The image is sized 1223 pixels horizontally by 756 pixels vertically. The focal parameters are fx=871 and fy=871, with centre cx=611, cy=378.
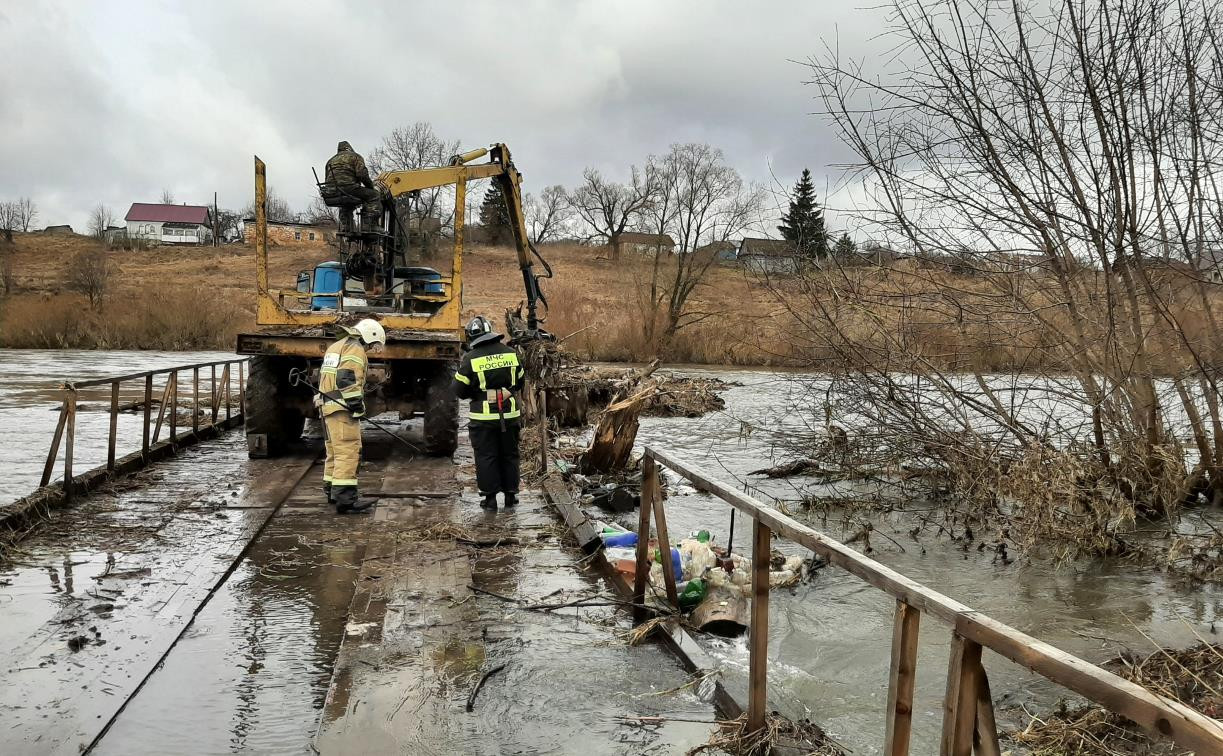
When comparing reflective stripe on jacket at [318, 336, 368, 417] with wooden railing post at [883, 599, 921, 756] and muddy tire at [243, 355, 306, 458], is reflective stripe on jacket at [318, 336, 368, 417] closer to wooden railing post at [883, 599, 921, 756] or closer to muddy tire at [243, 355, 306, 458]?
muddy tire at [243, 355, 306, 458]

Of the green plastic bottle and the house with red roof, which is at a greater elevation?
the house with red roof

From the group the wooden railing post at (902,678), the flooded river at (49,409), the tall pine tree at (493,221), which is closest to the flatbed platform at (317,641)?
the wooden railing post at (902,678)

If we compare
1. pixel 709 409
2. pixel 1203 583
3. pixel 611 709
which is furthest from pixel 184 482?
pixel 709 409

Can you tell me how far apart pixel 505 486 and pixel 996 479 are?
15.6 ft

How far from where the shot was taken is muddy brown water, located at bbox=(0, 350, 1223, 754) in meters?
3.65

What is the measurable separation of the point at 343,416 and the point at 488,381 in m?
1.27

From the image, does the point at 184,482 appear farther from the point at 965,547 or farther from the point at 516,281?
the point at 516,281

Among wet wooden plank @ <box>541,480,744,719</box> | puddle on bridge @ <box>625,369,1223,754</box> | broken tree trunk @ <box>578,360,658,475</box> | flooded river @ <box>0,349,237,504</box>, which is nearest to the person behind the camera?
wet wooden plank @ <box>541,480,744,719</box>

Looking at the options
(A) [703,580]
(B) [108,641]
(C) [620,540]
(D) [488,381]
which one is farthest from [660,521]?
(D) [488,381]

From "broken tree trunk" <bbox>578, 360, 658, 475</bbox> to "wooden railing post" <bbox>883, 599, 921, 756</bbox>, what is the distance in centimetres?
748

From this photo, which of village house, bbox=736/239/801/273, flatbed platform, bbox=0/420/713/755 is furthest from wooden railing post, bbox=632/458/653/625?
village house, bbox=736/239/801/273

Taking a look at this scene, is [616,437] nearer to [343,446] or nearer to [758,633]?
[343,446]

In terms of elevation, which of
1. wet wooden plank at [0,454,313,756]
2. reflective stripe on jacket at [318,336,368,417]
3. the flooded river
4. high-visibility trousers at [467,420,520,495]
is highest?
reflective stripe on jacket at [318,336,368,417]

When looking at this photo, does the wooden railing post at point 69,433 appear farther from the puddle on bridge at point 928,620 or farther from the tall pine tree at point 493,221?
the tall pine tree at point 493,221
